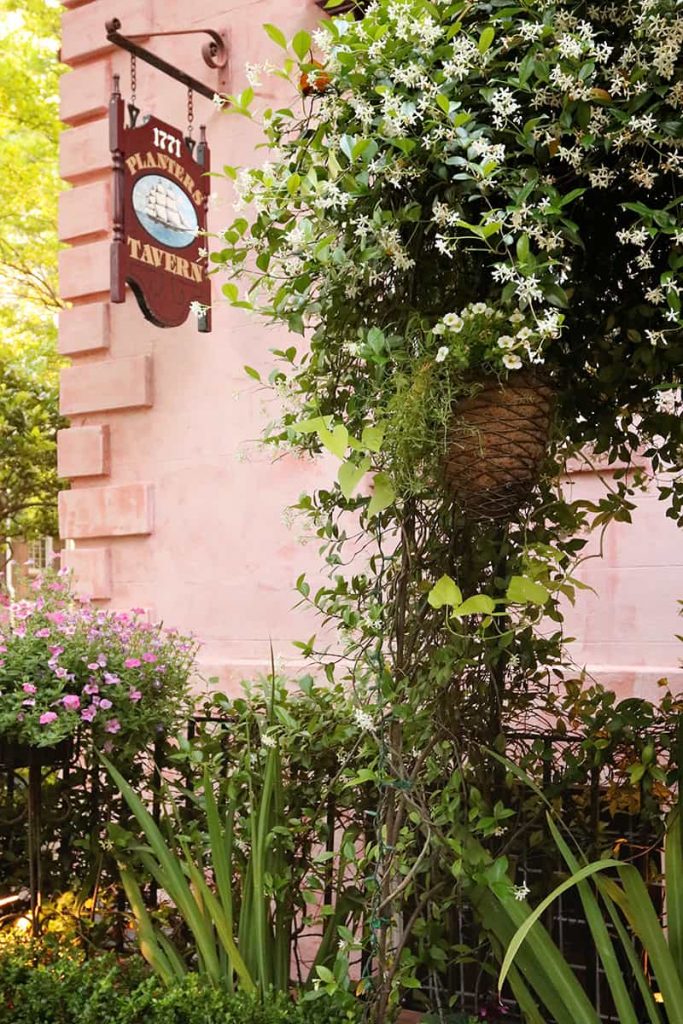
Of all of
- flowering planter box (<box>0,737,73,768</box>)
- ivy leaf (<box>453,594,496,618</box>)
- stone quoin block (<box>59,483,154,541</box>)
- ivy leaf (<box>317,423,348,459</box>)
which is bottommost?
flowering planter box (<box>0,737,73,768</box>)

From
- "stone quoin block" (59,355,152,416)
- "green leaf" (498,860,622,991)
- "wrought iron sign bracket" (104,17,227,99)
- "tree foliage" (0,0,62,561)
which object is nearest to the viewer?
"green leaf" (498,860,622,991)

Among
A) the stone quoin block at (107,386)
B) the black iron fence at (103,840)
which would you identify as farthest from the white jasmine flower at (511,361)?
the stone quoin block at (107,386)

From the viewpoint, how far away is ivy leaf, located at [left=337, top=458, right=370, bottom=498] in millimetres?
2111

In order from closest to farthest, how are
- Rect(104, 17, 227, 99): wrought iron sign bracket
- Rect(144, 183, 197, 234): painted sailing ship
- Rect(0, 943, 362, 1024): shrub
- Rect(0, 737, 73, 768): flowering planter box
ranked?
1. Rect(0, 943, 362, 1024): shrub
2. Rect(0, 737, 73, 768): flowering planter box
3. Rect(144, 183, 197, 234): painted sailing ship
4. Rect(104, 17, 227, 99): wrought iron sign bracket

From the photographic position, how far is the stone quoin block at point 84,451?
6156 millimetres

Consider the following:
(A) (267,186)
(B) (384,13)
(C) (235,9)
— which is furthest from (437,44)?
(C) (235,9)

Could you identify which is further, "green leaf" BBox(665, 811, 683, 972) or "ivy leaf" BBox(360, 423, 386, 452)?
"green leaf" BBox(665, 811, 683, 972)

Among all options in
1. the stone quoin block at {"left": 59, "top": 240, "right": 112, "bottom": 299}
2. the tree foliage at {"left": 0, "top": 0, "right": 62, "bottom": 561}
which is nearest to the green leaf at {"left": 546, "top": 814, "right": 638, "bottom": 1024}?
the stone quoin block at {"left": 59, "top": 240, "right": 112, "bottom": 299}

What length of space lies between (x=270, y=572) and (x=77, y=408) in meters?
1.67

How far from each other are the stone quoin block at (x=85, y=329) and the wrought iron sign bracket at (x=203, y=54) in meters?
1.36

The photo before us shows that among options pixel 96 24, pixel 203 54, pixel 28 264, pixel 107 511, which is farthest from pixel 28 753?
pixel 28 264

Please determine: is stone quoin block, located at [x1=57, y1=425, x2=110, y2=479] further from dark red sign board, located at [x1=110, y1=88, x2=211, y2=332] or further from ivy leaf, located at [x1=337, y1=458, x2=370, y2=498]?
ivy leaf, located at [x1=337, y1=458, x2=370, y2=498]

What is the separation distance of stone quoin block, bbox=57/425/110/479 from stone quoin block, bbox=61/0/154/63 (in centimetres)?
231

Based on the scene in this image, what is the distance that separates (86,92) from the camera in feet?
21.0
